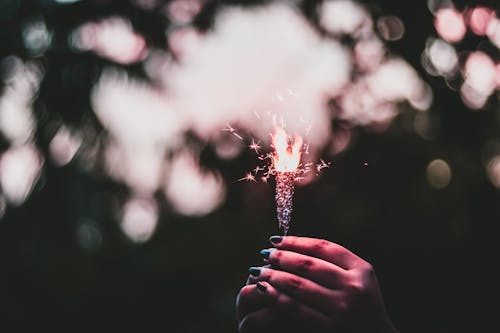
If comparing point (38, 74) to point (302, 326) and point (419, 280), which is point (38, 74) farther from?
point (419, 280)

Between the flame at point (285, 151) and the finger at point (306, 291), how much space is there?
0.56 metres

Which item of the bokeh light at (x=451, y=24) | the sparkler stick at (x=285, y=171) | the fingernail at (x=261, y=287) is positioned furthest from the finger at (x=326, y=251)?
the bokeh light at (x=451, y=24)

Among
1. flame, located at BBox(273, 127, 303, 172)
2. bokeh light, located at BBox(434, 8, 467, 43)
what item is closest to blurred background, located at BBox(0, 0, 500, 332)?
bokeh light, located at BBox(434, 8, 467, 43)

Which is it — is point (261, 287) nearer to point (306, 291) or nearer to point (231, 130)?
point (306, 291)

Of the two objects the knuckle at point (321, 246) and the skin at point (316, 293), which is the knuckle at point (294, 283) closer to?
the skin at point (316, 293)

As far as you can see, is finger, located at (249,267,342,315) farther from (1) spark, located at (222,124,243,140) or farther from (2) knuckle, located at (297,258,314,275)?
(1) spark, located at (222,124,243,140)

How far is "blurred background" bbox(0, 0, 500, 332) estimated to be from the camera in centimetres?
548

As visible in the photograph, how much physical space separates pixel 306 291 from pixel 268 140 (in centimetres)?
269

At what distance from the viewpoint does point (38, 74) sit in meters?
5.59

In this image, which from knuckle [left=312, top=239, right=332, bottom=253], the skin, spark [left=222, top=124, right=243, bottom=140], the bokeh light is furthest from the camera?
the bokeh light

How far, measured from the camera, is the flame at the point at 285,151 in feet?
6.54

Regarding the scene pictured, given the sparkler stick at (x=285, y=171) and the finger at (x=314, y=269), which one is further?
the sparkler stick at (x=285, y=171)

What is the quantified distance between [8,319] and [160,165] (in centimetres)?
370

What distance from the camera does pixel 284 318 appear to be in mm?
1479
